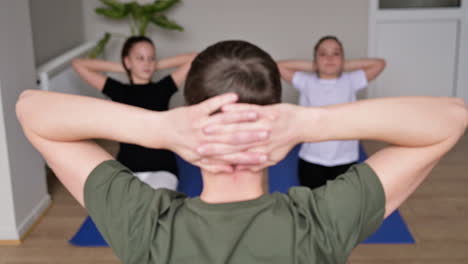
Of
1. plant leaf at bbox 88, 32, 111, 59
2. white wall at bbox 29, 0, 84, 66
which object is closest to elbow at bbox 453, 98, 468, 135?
white wall at bbox 29, 0, 84, 66

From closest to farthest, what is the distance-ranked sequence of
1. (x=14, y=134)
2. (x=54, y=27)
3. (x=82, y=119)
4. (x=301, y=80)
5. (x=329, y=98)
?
(x=82, y=119) < (x=14, y=134) < (x=329, y=98) < (x=301, y=80) < (x=54, y=27)

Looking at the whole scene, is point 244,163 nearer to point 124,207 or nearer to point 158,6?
point 124,207

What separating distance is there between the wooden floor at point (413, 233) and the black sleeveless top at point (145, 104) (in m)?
0.43

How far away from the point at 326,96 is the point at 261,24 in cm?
172

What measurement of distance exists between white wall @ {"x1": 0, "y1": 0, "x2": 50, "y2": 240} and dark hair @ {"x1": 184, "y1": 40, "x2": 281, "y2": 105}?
6.68 ft

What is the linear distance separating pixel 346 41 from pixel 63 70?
2316 millimetres

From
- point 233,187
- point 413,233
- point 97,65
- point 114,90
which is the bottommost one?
point 413,233

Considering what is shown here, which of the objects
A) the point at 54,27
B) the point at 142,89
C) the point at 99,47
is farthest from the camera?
the point at 99,47

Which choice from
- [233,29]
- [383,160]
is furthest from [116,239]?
[233,29]

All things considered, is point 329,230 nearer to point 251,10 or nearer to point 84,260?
point 84,260

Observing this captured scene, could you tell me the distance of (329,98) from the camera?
325 centimetres

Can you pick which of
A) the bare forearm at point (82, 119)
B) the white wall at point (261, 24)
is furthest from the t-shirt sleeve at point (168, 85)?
the bare forearm at point (82, 119)

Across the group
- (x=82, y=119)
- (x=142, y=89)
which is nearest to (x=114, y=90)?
(x=142, y=89)

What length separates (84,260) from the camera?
8.59 ft
